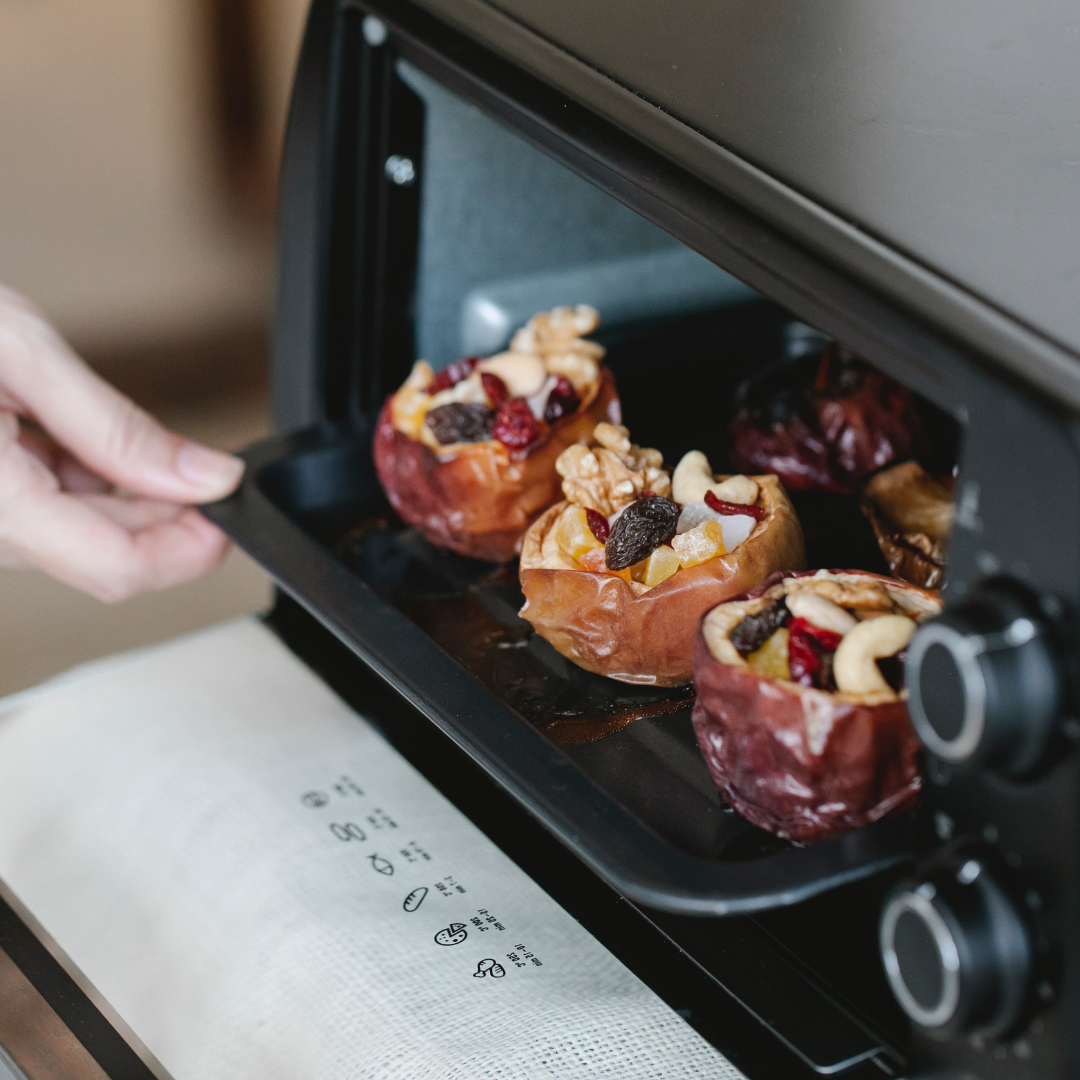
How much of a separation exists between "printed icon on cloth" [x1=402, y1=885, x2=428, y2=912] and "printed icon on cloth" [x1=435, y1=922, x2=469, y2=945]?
25mm

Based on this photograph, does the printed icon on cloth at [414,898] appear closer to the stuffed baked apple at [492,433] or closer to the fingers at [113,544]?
the stuffed baked apple at [492,433]

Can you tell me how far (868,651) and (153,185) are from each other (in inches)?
105

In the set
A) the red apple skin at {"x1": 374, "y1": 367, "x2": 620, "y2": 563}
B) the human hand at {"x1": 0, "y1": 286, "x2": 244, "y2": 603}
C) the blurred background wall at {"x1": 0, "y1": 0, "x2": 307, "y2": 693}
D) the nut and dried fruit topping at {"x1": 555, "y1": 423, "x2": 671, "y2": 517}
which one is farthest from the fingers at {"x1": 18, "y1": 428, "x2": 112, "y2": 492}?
the blurred background wall at {"x1": 0, "y1": 0, "x2": 307, "y2": 693}

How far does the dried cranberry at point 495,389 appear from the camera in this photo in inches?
32.2

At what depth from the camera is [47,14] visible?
276 centimetres

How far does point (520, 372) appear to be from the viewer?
2.73ft

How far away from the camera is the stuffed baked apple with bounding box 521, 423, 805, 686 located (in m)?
0.66

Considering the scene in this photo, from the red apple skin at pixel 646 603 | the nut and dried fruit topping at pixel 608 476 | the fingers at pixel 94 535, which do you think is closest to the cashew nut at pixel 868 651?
the red apple skin at pixel 646 603

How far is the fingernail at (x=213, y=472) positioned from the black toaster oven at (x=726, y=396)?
0.01 meters

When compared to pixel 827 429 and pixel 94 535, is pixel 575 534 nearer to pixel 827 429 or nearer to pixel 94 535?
pixel 827 429

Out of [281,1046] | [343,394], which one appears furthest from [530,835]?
[343,394]

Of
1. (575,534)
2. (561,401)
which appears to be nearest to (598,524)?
(575,534)

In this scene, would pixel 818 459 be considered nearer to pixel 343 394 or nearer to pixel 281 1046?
pixel 343 394

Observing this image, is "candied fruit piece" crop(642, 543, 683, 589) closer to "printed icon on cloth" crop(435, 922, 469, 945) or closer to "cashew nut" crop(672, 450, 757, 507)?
"cashew nut" crop(672, 450, 757, 507)
